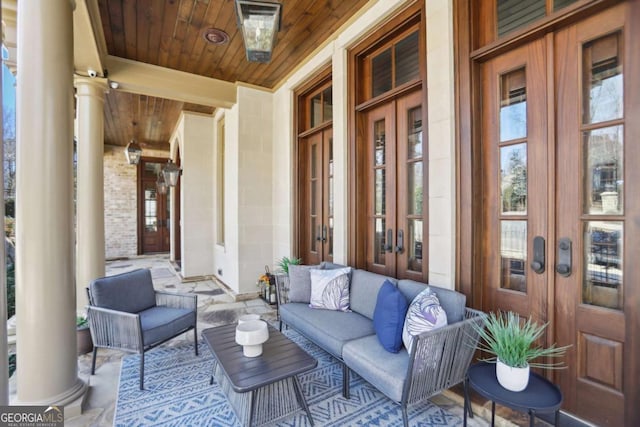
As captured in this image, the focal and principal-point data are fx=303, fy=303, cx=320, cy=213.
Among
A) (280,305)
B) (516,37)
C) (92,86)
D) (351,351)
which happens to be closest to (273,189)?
(280,305)

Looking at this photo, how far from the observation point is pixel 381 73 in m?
3.12

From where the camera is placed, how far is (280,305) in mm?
3154

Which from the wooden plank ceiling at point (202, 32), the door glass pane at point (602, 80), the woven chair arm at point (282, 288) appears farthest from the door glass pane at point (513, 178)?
the woven chair arm at point (282, 288)

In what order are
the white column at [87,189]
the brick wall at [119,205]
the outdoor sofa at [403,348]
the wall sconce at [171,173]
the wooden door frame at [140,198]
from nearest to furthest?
the outdoor sofa at [403,348]
the white column at [87,189]
the wall sconce at [171,173]
the brick wall at [119,205]
the wooden door frame at [140,198]

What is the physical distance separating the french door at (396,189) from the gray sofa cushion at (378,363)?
0.79 metres

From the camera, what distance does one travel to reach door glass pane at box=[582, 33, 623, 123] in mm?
1638

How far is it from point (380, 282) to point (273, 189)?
2.76 m

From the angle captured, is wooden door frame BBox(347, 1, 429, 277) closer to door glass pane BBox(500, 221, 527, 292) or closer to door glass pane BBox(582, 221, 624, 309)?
door glass pane BBox(500, 221, 527, 292)

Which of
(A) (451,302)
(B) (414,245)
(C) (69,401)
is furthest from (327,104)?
(C) (69,401)

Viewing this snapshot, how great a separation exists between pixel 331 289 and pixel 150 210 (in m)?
8.65

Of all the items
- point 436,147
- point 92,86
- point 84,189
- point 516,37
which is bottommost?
point 84,189

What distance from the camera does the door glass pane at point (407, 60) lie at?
2.73 m

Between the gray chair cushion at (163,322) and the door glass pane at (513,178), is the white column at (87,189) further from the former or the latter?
the door glass pane at (513,178)

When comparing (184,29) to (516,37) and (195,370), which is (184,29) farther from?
(195,370)
